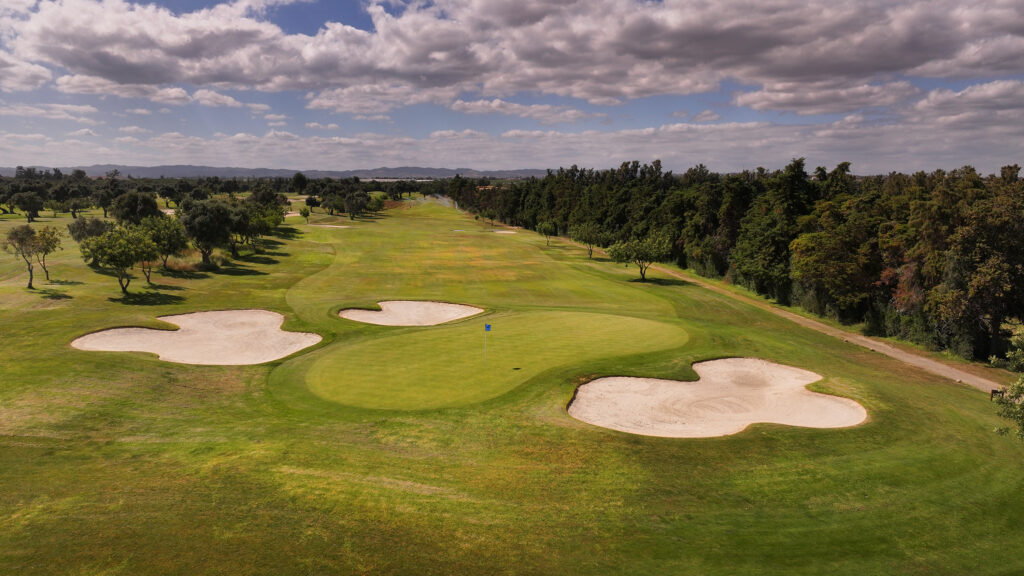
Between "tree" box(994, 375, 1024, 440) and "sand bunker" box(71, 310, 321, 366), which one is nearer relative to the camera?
Answer: "tree" box(994, 375, 1024, 440)

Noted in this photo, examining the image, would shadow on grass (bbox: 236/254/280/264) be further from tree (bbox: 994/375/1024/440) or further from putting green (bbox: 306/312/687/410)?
tree (bbox: 994/375/1024/440)

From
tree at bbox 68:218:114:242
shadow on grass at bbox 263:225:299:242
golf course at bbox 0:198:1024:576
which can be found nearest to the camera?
golf course at bbox 0:198:1024:576

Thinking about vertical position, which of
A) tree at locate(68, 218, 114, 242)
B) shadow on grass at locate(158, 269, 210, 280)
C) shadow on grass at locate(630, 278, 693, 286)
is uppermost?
tree at locate(68, 218, 114, 242)

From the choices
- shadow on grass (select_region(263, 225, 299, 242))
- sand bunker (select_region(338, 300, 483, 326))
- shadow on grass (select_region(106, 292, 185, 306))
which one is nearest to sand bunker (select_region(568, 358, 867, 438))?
sand bunker (select_region(338, 300, 483, 326))

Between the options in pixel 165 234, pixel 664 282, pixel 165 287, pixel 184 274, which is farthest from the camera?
pixel 664 282

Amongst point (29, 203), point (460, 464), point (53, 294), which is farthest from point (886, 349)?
point (29, 203)

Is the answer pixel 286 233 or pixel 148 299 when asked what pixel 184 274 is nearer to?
pixel 148 299
